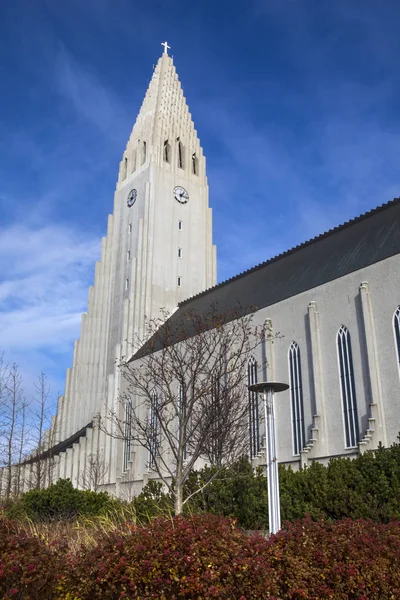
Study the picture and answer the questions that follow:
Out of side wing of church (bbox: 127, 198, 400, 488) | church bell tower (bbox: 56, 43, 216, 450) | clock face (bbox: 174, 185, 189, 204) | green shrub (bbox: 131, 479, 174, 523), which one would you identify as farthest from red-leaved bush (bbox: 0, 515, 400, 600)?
clock face (bbox: 174, 185, 189, 204)

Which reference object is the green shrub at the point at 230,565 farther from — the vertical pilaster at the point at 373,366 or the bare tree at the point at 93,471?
the bare tree at the point at 93,471

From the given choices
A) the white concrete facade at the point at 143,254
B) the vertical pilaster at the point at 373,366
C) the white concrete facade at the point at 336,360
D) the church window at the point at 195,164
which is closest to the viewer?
the vertical pilaster at the point at 373,366

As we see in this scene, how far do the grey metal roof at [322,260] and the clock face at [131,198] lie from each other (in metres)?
14.6

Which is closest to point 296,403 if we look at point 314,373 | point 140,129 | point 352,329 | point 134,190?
point 314,373

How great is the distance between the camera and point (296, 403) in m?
27.7

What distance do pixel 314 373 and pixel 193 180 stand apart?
28118 millimetres

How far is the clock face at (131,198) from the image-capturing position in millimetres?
48594

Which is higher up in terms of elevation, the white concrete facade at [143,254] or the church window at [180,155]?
the church window at [180,155]

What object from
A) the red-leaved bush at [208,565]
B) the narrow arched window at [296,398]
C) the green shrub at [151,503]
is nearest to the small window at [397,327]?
the narrow arched window at [296,398]

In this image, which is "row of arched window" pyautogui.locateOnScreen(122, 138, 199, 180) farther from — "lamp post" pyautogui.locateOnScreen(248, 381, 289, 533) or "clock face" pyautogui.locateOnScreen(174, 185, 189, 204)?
"lamp post" pyautogui.locateOnScreen(248, 381, 289, 533)

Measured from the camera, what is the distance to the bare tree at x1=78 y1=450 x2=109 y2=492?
123 feet

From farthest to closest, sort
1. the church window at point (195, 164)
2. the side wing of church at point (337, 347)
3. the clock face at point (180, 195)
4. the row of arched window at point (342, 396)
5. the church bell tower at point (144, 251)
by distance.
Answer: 1. the church window at point (195, 164)
2. the clock face at point (180, 195)
3. the church bell tower at point (144, 251)
4. the row of arched window at point (342, 396)
5. the side wing of church at point (337, 347)

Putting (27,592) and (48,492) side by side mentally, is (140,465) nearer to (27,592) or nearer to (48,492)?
(48,492)

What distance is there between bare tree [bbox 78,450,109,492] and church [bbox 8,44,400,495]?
40 cm
